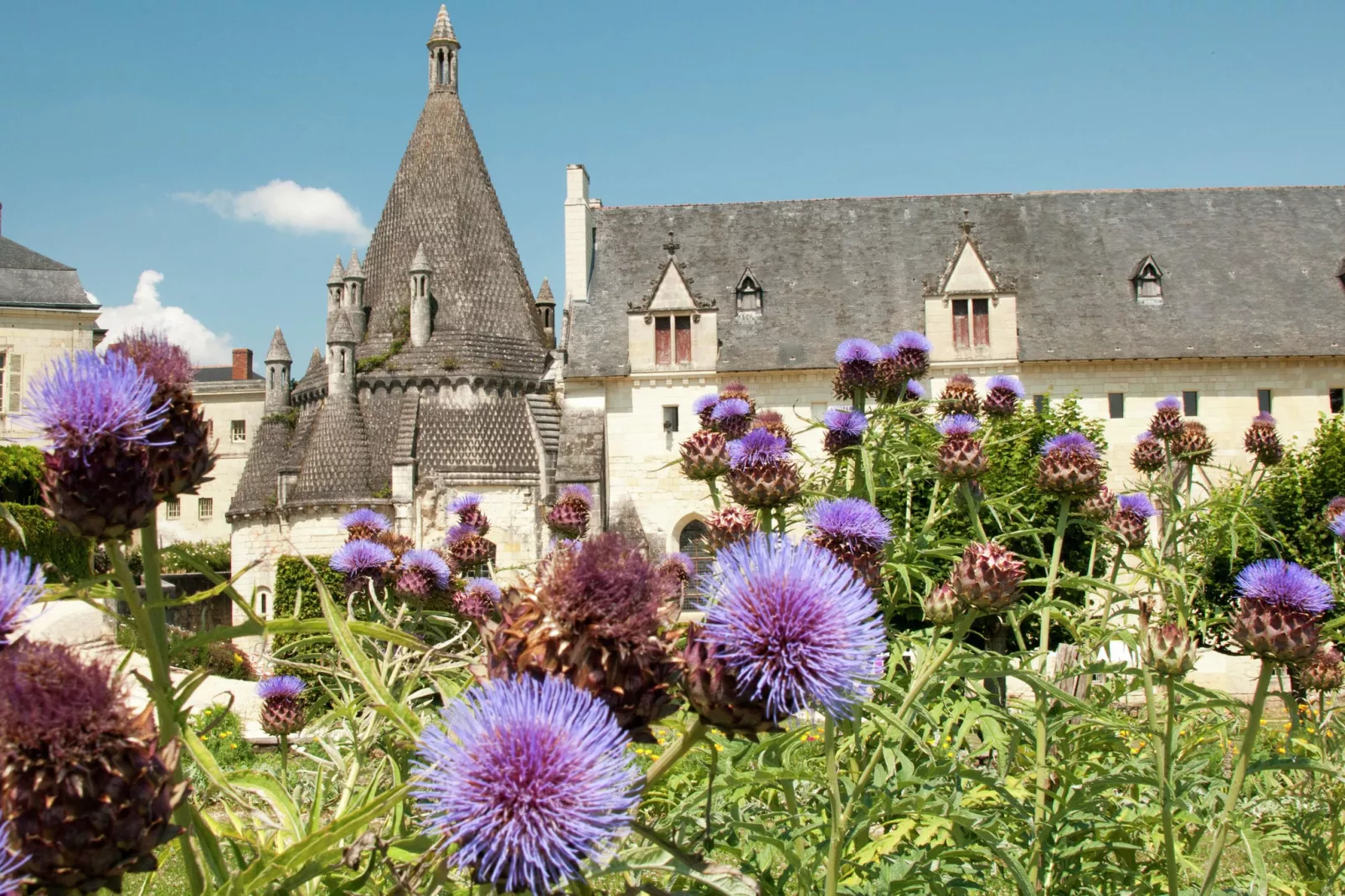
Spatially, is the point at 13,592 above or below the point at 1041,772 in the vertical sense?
above

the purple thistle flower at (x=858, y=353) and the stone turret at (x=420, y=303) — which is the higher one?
the stone turret at (x=420, y=303)

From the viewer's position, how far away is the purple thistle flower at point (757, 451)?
3562 mm

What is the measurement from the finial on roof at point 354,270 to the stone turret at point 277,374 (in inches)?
156

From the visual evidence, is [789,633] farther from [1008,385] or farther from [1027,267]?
[1027,267]

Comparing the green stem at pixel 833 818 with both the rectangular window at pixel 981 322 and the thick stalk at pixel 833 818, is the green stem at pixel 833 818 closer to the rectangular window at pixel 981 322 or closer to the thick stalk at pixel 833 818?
the thick stalk at pixel 833 818

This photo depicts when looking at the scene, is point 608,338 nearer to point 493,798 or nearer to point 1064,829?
point 1064,829

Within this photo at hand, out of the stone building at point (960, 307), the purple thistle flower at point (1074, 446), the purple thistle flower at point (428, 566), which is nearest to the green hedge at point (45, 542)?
the stone building at point (960, 307)

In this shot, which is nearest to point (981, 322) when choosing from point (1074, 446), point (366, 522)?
point (1074, 446)

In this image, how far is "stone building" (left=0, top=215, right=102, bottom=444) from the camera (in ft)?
97.5

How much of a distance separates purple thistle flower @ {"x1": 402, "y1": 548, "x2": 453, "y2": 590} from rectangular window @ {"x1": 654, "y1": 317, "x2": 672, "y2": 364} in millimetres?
23477

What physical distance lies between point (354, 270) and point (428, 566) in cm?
2750

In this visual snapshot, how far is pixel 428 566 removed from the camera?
3824 mm

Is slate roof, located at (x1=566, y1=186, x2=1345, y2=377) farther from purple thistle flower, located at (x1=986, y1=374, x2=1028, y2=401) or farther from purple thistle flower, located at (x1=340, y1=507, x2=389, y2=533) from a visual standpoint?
purple thistle flower, located at (x1=340, y1=507, x2=389, y2=533)

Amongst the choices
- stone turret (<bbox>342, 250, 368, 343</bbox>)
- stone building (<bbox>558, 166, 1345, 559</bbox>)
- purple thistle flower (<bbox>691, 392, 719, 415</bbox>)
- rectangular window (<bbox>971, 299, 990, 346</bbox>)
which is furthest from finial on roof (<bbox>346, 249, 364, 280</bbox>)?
purple thistle flower (<bbox>691, 392, 719, 415</bbox>)
